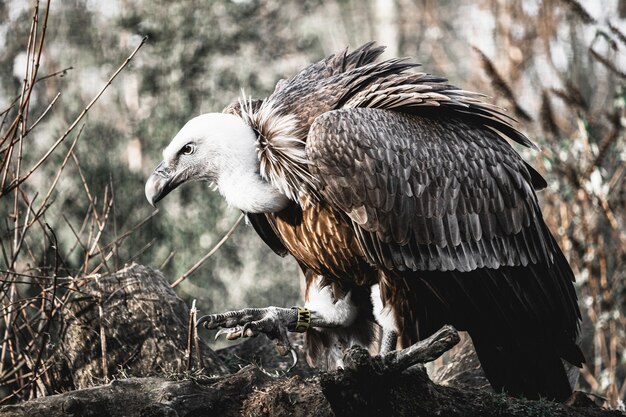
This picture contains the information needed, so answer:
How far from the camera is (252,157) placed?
459 cm

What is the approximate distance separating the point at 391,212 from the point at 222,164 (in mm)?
913

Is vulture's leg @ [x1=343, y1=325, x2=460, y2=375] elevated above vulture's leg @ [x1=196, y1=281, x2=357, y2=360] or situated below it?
below

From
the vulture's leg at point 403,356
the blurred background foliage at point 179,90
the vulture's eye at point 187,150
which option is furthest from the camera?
the blurred background foliage at point 179,90

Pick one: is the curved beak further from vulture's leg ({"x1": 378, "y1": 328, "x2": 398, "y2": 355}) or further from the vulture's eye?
vulture's leg ({"x1": 378, "y1": 328, "x2": 398, "y2": 355})

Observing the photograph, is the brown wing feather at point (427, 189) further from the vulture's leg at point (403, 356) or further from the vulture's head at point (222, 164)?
the vulture's leg at point (403, 356)

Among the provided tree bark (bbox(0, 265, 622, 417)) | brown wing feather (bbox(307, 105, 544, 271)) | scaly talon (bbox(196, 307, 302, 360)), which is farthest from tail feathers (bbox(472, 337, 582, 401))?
scaly talon (bbox(196, 307, 302, 360))

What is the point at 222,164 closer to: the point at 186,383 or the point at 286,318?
the point at 286,318

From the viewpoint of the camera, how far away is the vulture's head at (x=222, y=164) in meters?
4.53

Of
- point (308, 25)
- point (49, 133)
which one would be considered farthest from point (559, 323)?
point (308, 25)

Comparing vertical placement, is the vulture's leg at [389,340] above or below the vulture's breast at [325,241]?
below

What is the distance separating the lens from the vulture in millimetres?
4316

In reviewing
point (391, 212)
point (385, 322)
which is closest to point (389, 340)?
point (385, 322)

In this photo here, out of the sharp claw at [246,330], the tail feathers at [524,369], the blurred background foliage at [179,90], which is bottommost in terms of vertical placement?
the tail feathers at [524,369]

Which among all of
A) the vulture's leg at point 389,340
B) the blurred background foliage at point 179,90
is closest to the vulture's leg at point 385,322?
the vulture's leg at point 389,340
